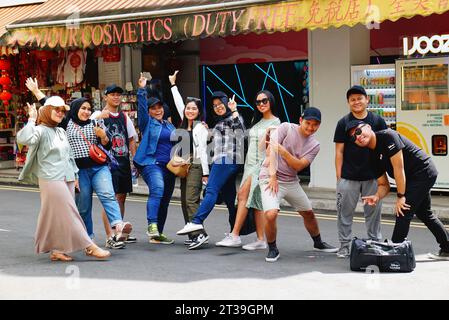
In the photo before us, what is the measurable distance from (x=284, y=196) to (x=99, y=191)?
2.07 m

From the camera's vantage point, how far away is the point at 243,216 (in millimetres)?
9336

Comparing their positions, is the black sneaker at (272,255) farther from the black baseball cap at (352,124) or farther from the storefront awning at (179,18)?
the storefront awning at (179,18)

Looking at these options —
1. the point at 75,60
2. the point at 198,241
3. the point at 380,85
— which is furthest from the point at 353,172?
the point at 75,60

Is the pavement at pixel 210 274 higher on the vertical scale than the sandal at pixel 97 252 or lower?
lower

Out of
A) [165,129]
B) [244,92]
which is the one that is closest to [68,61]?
[244,92]

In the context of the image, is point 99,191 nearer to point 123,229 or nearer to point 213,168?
point 123,229

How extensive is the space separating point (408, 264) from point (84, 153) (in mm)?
3674

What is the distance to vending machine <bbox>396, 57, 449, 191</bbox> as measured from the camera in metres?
13.4

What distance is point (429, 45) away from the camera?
1228 centimetres

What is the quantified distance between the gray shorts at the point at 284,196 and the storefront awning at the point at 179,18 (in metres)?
→ 4.10

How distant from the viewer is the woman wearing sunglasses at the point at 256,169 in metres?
8.96

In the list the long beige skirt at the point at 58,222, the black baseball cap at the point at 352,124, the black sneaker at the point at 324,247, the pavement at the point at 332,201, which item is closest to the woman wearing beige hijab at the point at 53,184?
the long beige skirt at the point at 58,222

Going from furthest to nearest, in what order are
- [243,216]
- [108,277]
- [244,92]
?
1. [244,92]
2. [243,216]
3. [108,277]

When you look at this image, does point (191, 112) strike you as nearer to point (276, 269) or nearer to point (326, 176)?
point (276, 269)
